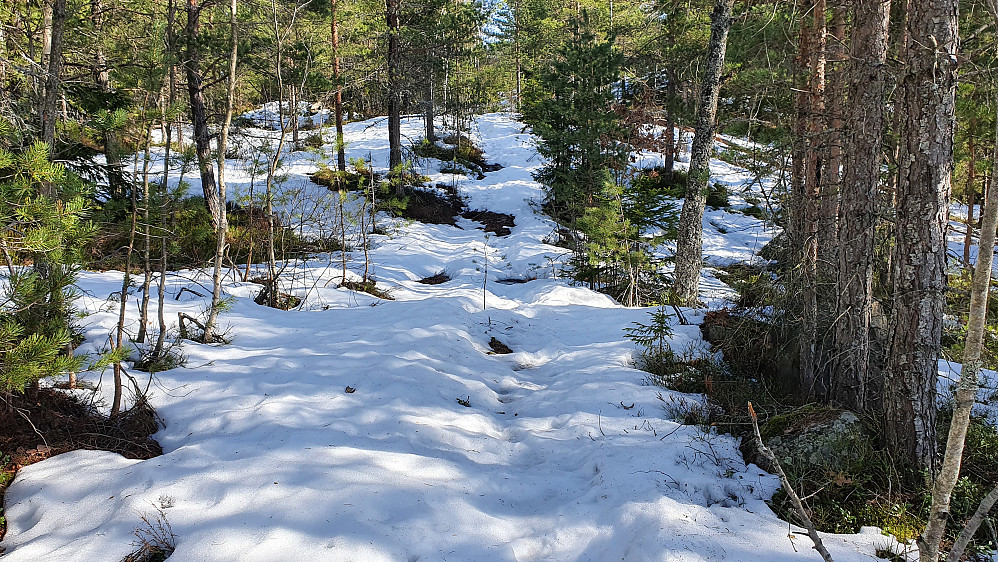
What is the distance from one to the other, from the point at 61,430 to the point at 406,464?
2.58 metres

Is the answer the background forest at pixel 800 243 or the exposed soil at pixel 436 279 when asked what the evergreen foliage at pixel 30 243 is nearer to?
the background forest at pixel 800 243

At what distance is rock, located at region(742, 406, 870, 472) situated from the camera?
3.47m

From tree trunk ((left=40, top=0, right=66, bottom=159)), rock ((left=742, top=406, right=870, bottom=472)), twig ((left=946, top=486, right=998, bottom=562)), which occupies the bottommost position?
rock ((left=742, top=406, right=870, bottom=472))

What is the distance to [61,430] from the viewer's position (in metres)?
3.58

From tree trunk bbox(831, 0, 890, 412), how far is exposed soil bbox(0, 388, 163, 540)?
18.3 feet

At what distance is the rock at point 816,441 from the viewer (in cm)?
347

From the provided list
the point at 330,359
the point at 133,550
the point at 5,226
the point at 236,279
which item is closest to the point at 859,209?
the point at 330,359

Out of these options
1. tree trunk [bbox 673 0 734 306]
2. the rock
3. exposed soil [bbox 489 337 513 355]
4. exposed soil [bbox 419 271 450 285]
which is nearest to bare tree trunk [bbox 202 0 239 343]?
exposed soil [bbox 489 337 513 355]

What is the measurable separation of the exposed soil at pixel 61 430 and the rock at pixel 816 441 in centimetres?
466

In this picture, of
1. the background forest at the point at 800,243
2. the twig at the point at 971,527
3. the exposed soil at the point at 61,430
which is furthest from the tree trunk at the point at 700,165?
the exposed soil at the point at 61,430

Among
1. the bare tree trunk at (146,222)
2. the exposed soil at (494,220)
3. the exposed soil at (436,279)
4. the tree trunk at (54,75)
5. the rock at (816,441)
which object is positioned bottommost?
the exposed soil at (436,279)

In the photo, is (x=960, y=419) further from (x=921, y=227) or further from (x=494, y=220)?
(x=494, y=220)

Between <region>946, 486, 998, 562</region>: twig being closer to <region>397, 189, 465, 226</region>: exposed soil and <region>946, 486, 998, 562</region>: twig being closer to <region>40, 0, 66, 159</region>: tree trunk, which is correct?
<region>40, 0, 66, 159</region>: tree trunk

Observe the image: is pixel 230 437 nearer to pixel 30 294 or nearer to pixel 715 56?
pixel 30 294
